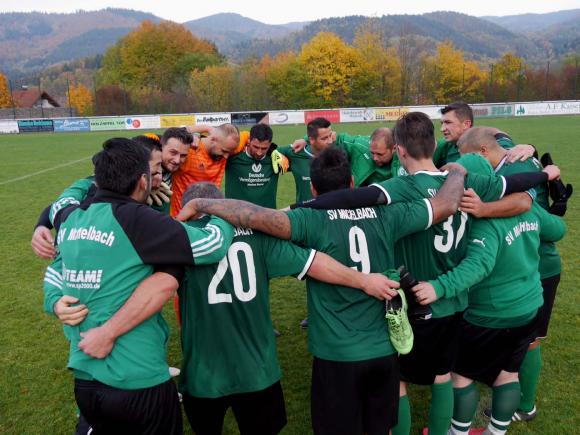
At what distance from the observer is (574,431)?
3.85 metres

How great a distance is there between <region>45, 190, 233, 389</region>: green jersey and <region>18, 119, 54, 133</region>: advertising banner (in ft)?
135

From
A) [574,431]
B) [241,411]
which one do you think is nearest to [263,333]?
[241,411]

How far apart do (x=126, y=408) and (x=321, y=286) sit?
→ 4.03 feet

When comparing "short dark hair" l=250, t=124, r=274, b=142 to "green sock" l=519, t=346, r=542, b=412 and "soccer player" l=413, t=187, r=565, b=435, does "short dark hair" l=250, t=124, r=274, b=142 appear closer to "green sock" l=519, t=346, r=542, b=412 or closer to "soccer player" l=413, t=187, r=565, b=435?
"soccer player" l=413, t=187, r=565, b=435

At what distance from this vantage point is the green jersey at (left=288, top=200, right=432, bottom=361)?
2.83 metres

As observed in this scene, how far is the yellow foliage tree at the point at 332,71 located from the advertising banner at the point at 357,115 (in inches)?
672

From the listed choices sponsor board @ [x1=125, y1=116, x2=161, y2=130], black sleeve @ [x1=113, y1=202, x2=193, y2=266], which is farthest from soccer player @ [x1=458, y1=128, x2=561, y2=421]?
sponsor board @ [x1=125, y1=116, x2=161, y2=130]

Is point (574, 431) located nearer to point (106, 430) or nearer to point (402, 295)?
point (402, 295)

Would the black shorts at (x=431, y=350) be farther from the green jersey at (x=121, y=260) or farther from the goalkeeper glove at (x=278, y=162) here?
the goalkeeper glove at (x=278, y=162)

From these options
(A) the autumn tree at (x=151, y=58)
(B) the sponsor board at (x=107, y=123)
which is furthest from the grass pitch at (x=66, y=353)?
(A) the autumn tree at (x=151, y=58)

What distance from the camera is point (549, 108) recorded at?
38.9 metres

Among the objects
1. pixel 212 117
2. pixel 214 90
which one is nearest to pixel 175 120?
pixel 212 117

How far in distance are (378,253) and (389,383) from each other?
2.61ft

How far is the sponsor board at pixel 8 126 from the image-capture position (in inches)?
1481
